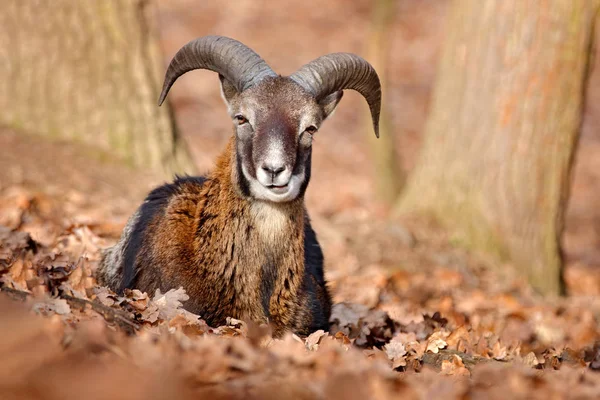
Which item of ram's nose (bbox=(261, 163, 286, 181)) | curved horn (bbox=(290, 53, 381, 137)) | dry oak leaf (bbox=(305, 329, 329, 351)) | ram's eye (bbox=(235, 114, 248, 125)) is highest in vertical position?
curved horn (bbox=(290, 53, 381, 137))

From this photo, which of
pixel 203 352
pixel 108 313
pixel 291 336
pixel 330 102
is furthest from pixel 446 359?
pixel 330 102

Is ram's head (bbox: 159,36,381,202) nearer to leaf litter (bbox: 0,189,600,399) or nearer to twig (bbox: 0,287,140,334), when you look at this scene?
leaf litter (bbox: 0,189,600,399)

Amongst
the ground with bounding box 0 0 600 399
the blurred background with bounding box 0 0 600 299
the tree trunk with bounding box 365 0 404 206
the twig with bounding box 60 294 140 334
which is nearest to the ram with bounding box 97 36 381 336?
the ground with bounding box 0 0 600 399

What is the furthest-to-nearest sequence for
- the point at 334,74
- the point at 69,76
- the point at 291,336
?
the point at 69,76 → the point at 334,74 → the point at 291,336

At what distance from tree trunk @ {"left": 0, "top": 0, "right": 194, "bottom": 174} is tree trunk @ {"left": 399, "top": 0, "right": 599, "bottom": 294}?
4.21m

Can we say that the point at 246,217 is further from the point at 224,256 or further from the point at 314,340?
the point at 314,340

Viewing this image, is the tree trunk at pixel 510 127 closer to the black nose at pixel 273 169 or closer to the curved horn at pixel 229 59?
the curved horn at pixel 229 59

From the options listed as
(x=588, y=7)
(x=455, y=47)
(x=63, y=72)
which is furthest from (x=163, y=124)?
(x=588, y=7)

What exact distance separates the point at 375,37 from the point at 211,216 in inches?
470

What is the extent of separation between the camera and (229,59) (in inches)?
245

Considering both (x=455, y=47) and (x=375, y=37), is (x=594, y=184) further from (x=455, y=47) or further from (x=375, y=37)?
(x=455, y=47)

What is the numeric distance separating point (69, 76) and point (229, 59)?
15.5 feet

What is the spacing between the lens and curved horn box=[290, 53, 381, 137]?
630 cm

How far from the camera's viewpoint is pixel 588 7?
10.3 metres
